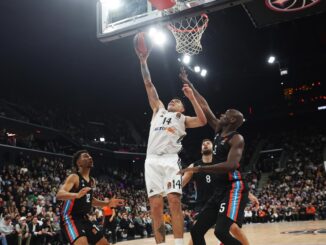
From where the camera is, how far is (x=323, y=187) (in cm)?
2109

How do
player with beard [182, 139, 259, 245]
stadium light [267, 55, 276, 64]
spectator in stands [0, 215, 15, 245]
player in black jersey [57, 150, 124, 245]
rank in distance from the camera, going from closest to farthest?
player in black jersey [57, 150, 124, 245] < player with beard [182, 139, 259, 245] < spectator in stands [0, 215, 15, 245] < stadium light [267, 55, 276, 64]

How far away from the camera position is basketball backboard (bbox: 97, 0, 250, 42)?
18.0ft

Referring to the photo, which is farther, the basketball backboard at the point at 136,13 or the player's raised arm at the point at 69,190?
the basketball backboard at the point at 136,13

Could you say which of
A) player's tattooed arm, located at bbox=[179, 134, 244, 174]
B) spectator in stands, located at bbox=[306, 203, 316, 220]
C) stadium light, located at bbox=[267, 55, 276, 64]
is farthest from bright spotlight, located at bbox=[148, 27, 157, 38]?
stadium light, located at bbox=[267, 55, 276, 64]

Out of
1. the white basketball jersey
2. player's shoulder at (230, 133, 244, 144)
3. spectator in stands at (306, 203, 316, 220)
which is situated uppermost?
the white basketball jersey

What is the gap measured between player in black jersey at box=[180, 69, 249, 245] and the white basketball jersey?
43 cm

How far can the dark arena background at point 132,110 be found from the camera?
1473 centimetres

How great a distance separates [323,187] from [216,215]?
19202 mm

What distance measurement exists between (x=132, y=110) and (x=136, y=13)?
85.0 ft

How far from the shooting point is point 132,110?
3172cm

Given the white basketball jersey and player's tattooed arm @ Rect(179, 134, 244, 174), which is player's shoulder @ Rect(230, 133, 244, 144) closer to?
player's tattooed arm @ Rect(179, 134, 244, 174)

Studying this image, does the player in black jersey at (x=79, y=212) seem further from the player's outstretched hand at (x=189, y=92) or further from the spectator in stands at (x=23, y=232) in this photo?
the spectator in stands at (x=23, y=232)

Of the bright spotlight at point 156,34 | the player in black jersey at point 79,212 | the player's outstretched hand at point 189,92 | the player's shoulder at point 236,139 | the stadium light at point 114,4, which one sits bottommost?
the player in black jersey at point 79,212

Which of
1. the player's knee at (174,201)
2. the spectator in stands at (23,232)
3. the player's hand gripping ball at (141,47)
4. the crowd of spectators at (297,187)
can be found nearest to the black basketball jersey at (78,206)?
the player's knee at (174,201)
